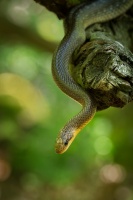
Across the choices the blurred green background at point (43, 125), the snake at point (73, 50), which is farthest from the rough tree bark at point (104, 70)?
the blurred green background at point (43, 125)

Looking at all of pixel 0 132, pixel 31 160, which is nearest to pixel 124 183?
pixel 31 160

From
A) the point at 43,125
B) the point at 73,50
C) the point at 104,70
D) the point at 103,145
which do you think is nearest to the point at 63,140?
the point at 73,50

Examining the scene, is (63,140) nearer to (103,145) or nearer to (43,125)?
(103,145)

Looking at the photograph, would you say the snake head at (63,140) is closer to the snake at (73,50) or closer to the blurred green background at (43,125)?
the snake at (73,50)

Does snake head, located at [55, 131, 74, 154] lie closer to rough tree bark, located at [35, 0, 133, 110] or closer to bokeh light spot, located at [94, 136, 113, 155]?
rough tree bark, located at [35, 0, 133, 110]

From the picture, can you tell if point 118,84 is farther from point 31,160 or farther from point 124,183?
point 124,183

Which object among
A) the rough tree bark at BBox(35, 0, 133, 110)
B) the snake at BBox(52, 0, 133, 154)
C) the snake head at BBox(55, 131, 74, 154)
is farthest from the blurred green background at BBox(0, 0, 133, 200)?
the rough tree bark at BBox(35, 0, 133, 110)

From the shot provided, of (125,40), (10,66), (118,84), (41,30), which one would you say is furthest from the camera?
(10,66)
